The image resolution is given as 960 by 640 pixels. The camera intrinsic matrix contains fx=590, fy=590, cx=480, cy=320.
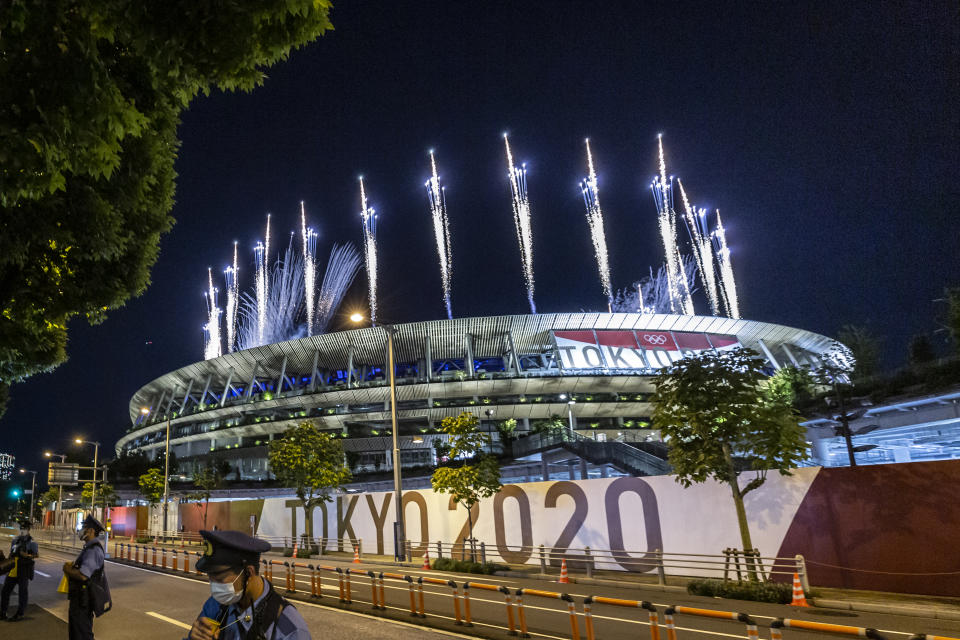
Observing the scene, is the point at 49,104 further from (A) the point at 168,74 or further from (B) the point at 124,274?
(B) the point at 124,274

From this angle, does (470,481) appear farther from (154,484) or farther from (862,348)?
(862,348)

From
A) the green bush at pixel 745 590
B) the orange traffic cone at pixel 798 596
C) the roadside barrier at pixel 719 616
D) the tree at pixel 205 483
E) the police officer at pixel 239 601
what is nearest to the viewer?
the police officer at pixel 239 601

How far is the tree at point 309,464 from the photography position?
102 feet

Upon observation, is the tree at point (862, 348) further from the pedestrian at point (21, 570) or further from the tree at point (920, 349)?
the pedestrian at point (21, 570)

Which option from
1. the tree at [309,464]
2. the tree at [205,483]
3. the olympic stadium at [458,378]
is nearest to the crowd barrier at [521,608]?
the tree at [309,464]

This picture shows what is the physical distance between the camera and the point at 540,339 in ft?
215

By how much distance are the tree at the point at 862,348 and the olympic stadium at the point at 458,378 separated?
10.0 metres

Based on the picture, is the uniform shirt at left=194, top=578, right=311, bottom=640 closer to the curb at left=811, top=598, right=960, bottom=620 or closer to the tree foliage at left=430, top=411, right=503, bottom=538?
the curb at left=811, top=598, right=960, bottom=620

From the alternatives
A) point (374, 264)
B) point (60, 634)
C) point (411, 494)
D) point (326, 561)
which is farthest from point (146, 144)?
point (374, 264)

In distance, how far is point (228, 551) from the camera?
299cm

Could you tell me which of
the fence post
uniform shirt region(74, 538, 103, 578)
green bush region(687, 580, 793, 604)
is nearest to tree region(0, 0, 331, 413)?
uniform shirt region(74, 538, 103, 578)

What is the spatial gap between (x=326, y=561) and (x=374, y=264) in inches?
1401

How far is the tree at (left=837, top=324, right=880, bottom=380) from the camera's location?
74438 mm

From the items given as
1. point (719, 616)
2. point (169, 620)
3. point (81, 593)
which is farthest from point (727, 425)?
point (81, 593)
